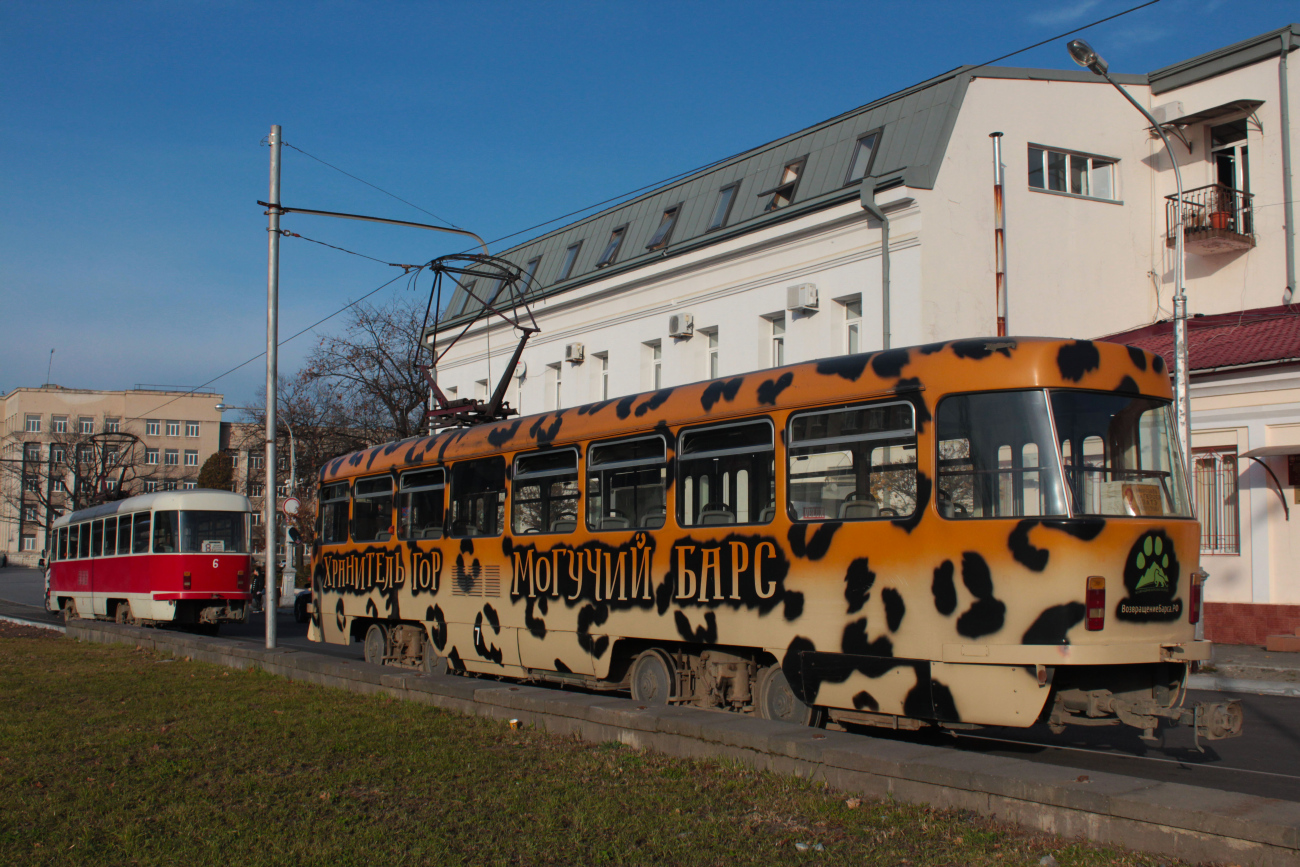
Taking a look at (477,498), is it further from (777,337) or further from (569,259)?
(569,259)

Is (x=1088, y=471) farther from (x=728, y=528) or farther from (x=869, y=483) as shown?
(x=728, y=528)

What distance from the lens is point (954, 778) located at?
5863 mm

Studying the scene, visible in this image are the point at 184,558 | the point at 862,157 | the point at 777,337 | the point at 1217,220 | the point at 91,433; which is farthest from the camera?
the point at 91,433

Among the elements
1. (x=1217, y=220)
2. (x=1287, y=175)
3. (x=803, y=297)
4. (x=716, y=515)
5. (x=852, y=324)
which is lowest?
(x=716, y=515)

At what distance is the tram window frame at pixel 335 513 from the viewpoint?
15523 millimetres

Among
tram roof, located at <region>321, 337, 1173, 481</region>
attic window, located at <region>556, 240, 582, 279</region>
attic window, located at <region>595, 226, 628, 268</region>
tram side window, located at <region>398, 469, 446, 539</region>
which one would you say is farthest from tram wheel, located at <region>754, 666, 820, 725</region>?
attic window, located at <region>556, 240, 582, 279</region>

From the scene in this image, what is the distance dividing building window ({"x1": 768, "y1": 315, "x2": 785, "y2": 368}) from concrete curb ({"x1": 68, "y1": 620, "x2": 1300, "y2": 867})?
15.4 meters

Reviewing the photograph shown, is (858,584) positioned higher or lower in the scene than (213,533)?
lower

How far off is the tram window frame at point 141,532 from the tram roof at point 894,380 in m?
14.9

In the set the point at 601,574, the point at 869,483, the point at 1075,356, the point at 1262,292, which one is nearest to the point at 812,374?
the point at 869,483

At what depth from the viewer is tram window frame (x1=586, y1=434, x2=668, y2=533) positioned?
10.0 m

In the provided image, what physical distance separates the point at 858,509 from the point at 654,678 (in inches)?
112

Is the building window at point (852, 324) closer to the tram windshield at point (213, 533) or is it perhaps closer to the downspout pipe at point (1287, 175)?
the downspout pipe at point (1287, 175)

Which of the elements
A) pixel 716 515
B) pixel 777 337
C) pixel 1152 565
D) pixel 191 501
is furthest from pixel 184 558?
pixel 1152 565
